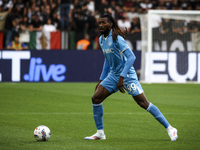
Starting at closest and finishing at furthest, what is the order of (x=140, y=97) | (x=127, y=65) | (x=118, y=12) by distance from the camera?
(x=127, y=65) < (x=140, y=97) < (x=118, y=12)

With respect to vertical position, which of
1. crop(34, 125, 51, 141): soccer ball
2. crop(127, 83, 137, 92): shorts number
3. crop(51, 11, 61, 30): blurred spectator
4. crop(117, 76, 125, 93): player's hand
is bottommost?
crop(34, 125, 51, 141): soccer ball

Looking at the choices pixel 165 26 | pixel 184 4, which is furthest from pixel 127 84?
pixel 184 4

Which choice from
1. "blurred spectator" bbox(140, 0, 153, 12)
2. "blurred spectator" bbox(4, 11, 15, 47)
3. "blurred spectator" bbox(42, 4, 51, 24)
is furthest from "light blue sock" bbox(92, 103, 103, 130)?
"blurred spectator" bbox(140, 0, 153, 12)

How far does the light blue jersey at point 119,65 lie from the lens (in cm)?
734

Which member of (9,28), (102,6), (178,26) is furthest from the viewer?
(102,6)

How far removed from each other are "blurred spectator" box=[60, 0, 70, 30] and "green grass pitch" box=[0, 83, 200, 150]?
5603mm

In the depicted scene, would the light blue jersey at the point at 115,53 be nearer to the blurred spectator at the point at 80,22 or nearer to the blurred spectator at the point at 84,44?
the blurred spectator at the point at 84,44

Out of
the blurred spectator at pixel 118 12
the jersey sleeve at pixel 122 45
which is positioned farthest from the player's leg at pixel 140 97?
the blurred spectator at pixel 118 12

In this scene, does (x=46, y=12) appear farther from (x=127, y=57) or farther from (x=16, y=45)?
(x=127, y=57)

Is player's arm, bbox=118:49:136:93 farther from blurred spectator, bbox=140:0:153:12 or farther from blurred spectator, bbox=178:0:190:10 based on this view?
blurred spectator, bbox=178:0:190:10

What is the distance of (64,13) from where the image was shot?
2288 cm

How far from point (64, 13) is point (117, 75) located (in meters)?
15.7

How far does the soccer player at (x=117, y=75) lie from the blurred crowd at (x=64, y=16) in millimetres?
13745

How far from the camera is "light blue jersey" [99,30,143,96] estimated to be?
289 inches
